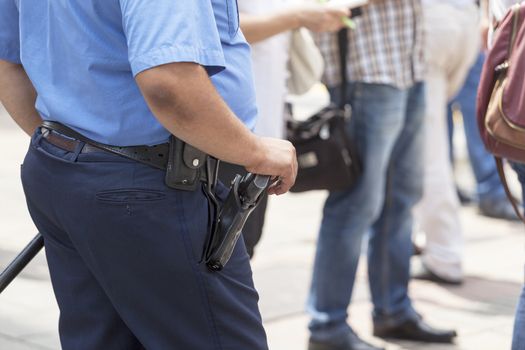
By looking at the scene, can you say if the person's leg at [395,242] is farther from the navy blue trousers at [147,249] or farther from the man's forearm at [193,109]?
the man's forearm at [193,109]

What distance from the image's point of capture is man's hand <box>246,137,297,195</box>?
2.20 metres

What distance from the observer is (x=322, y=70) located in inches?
155

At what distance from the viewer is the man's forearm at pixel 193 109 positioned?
2.03 meters

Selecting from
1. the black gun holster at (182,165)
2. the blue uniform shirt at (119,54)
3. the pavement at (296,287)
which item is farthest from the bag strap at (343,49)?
the black gun holster at (182,165)

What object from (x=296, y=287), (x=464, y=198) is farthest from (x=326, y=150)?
(x=464, y=198)

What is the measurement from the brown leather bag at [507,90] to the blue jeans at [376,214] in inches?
35.7

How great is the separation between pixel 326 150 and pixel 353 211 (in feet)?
1.03

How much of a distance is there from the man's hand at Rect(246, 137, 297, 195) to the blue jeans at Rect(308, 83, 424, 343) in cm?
178

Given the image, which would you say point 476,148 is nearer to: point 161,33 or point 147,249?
point 147,249

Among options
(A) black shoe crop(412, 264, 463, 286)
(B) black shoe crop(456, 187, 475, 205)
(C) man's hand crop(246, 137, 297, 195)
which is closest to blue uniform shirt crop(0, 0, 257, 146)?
(C) man's hand crop(246, 137, 297, 195)

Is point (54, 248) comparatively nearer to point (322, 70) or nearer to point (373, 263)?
point (322, 70)

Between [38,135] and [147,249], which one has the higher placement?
[38,135]

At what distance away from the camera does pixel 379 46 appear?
4.04m

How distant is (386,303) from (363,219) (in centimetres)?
49
